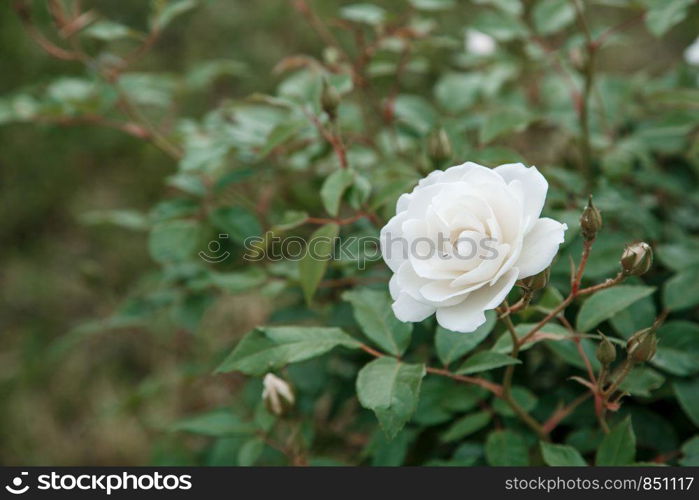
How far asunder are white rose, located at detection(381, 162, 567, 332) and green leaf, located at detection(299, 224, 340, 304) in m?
0.21

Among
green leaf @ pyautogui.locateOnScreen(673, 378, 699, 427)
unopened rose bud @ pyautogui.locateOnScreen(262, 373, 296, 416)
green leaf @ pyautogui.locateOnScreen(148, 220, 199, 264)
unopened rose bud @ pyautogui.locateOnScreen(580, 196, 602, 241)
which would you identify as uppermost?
unopened rose bud @ pyautogui.locateOnScreen(580, 196, 602, 241)

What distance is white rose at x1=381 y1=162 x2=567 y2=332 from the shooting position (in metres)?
0.62

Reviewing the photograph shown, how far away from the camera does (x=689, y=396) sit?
910 mm

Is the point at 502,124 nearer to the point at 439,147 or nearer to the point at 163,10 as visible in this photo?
the point at 439,147

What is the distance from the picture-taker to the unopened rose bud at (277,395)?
0.90 metres

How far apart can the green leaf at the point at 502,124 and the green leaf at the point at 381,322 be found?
0.97 ft

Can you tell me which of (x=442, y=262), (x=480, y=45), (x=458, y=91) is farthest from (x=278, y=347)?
(x=480, y=45)

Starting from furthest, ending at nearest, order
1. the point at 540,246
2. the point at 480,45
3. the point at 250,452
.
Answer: the point at 480,45, the point at 250,452, the point at 540,246

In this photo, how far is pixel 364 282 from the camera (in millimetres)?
1104

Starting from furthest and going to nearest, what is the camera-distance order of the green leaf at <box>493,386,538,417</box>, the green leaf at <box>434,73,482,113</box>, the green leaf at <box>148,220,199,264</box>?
the green leaf at <box>434,73,482,113</box> → the green leaf at <box>148,220,199,264</box> → the green leaf at <box>493,386,538,417</box>

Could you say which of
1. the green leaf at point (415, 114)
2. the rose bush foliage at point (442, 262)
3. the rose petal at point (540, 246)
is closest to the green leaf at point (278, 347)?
the rose bush foliage at point (442, 262)

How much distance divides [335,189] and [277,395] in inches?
11.0

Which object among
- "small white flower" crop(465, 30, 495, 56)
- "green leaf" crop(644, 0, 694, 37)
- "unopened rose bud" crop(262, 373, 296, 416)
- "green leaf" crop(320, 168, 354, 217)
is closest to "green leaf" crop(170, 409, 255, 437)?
"unopened rose bud" crop(262, 373, 296, 416)

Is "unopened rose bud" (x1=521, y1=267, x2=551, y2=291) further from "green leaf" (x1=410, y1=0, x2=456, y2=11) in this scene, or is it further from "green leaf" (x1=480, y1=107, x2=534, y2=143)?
"green leaf" (x1=410, y1=0, x2=456, y2=11)
